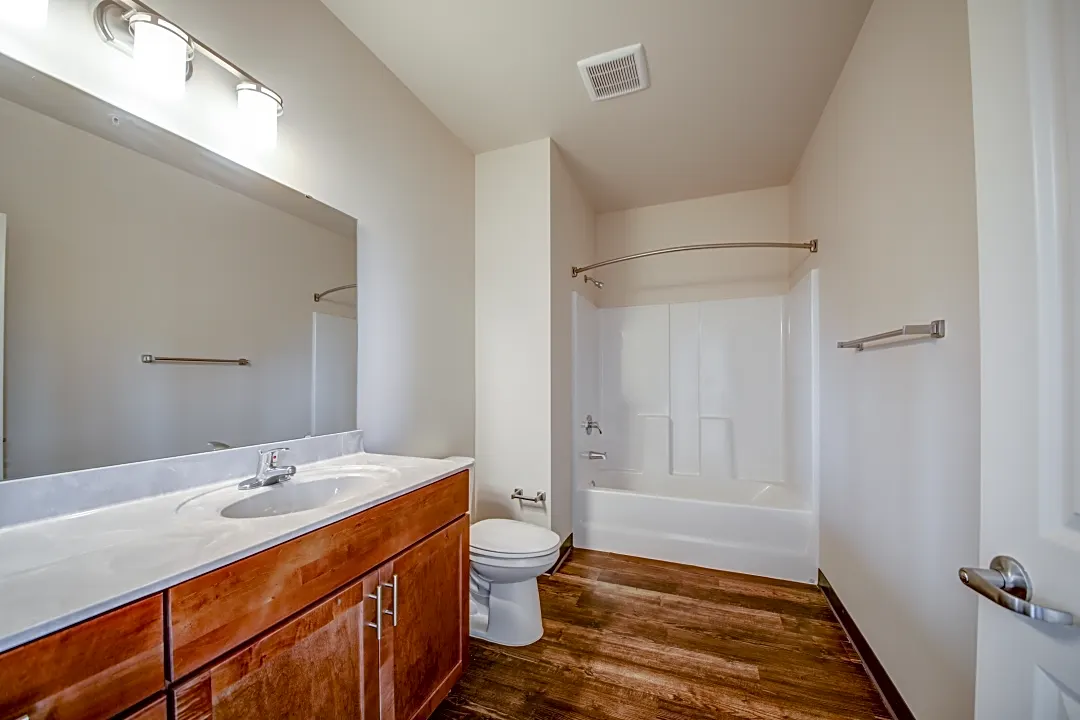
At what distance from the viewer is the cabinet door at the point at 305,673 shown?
0.71 m

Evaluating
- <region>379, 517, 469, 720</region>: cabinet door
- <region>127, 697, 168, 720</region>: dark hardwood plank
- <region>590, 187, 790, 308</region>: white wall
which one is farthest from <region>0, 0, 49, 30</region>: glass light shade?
<region>590, 187, 790, 308</region>: white wall

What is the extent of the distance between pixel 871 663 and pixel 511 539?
4.81 feet

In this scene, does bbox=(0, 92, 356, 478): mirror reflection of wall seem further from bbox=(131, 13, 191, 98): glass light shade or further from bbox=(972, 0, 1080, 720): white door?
bbox=(972, 0, 1080, 720): white door

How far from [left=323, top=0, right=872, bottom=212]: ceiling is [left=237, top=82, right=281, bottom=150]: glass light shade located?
0.61 metres

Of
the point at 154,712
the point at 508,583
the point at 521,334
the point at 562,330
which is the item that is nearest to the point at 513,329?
the point at 521,334

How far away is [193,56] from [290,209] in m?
0.45

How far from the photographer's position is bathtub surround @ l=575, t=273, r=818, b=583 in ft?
7.69

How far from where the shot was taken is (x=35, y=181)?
874mm

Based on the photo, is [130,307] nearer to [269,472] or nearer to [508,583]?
[269,472]

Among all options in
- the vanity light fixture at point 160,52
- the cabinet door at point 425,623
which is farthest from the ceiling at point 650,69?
the cabinet door at point 425,623

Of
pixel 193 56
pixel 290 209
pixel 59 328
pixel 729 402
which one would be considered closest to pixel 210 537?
pixel 59 328

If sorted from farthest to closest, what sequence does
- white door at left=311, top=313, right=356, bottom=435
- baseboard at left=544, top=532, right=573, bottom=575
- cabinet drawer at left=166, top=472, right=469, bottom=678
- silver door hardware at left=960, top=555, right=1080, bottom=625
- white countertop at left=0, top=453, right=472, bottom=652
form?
baseboard at left=544, top=532, right=573, bottom=575
white door at left=311, top=313, right=356, bottom=435
cabinet drawer at left=166, top=472, right=469, bottom=678
white countertop at left=0, top=453, right=472, bottom=652
silver door hardware at left=960, top=555, right=1080, bottom=625

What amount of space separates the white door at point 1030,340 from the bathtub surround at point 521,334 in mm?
1837

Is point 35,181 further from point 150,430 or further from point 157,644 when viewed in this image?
point 157,644
